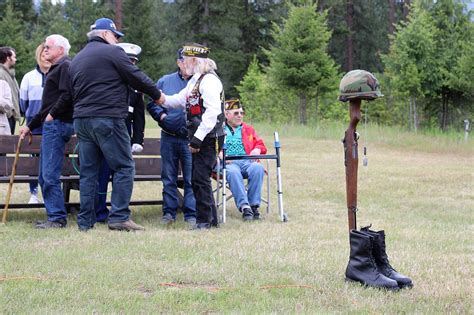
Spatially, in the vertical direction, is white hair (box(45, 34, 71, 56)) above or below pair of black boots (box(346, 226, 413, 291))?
above

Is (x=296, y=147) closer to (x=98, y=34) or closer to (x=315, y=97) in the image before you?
(x=315, y=97)

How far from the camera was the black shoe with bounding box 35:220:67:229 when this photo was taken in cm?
751

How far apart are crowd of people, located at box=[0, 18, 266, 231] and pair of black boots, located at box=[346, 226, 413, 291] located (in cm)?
267

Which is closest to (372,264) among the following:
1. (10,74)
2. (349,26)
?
(10,74)

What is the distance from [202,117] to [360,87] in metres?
2.68

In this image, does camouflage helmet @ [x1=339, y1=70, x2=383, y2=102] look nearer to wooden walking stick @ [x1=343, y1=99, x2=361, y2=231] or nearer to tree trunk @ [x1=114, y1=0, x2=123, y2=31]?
wooden walking stick @ [x1=343, y1=99, x2=361, y2=231]

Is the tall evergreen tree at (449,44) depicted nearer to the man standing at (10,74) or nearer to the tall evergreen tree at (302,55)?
the tall evergreen tree at (302,55)

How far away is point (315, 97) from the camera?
3094 cm

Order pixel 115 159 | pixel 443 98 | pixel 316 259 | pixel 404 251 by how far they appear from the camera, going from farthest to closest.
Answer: pixel 443 98 → pixel 115 159 → pixel 404 251 → pixel 316 259

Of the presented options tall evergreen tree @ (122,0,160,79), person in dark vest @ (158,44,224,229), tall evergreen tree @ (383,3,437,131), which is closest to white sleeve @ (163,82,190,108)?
person in dark vest @ (158,44,224,229)

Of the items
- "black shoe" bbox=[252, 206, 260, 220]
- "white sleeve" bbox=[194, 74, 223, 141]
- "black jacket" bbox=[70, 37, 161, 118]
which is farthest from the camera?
"black shoe" bbox=[252, 206, 260, 220]

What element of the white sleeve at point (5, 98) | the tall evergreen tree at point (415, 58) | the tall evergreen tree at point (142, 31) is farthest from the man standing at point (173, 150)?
the tall evergreen tree at point (142, 31)

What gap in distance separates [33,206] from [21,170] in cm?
44

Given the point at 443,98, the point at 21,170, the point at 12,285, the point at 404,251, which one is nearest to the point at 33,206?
the point at 21,170
